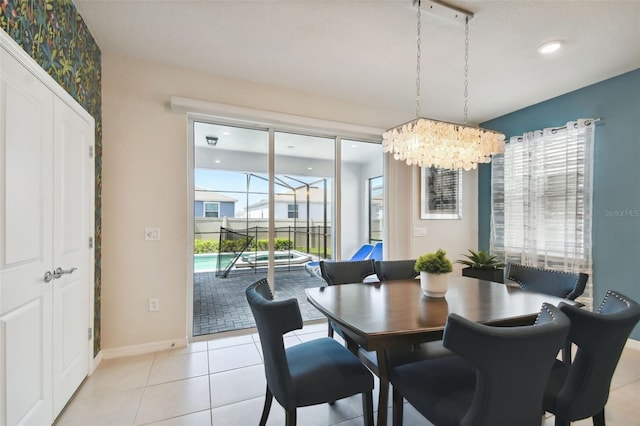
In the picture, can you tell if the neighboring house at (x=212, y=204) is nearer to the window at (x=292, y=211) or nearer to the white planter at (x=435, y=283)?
the window at (x=292, y=211)

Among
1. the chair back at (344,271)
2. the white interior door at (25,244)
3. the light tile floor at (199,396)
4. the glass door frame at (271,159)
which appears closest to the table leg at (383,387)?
the light tile floor at (199,396)

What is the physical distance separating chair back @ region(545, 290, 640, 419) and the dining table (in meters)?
0.29

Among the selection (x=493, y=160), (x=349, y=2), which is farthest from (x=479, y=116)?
(x=349, y=2)

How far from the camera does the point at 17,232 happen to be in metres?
1.38

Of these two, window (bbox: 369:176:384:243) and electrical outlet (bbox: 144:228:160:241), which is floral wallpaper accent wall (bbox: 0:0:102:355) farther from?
window (bbox: 369:176:384:243)

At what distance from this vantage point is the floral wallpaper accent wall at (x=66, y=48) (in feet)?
4.64

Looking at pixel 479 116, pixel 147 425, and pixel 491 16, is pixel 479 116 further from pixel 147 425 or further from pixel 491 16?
pixel 147 425

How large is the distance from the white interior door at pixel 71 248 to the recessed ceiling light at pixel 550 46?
3598mm

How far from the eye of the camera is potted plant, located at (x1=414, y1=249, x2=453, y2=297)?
1851 mm

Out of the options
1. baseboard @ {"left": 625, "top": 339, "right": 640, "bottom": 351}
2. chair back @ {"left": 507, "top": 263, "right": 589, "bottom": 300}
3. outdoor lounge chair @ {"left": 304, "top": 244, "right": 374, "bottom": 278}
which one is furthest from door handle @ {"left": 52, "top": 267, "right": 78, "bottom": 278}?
baseboard @ {"left": 625, "top": 339, "right": 640, "bottom": 351}

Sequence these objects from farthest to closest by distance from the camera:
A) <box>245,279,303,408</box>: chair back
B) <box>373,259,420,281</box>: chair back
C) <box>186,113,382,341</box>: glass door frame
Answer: <box>186,113,382,341</box>: glass door frame, <box>373,259,420,281</box>: chair back, <box>245,279,303,408</box>: chair back

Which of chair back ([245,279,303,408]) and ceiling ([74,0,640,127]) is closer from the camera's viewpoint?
chair back ([245,279,303,408])

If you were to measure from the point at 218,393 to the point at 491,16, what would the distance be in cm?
334

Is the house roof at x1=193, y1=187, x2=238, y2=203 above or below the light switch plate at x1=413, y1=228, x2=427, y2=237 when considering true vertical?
above
